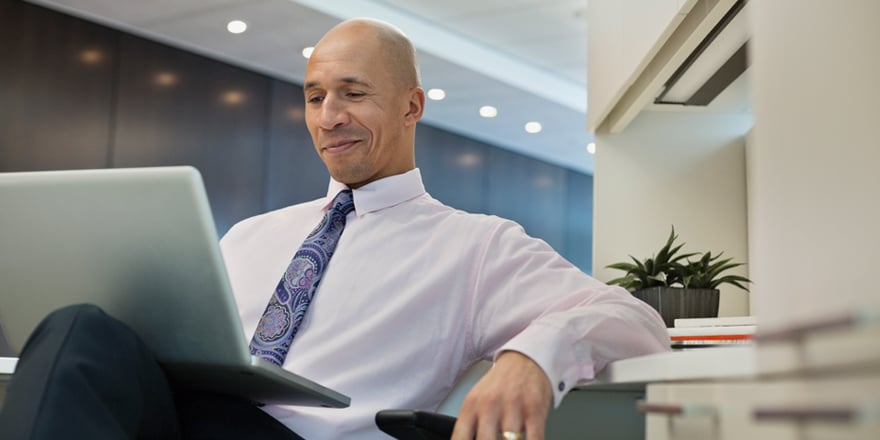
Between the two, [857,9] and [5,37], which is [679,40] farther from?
[5,37]

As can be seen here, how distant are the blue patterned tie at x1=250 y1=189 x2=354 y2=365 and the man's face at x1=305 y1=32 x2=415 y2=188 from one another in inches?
4.6

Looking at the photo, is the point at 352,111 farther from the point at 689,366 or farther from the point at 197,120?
the point at 197,120

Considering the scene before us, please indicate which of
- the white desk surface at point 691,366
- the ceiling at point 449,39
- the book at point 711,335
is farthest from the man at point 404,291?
the ceiling at point 449,39

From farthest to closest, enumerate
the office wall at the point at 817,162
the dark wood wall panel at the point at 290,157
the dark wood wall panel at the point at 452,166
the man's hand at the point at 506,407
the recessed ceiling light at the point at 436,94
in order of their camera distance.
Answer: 1. the dark wood wall panel at the point at 452,166
2. the recessed ceiling light at the point at 436,94
3. the dark wood wall panel at the point at 290,157
4. the man's hand at the point at 506,407
5. the office wall at the point at 817,162

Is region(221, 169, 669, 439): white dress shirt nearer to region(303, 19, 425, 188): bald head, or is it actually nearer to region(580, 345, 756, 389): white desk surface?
region(303, 19, 425, 188): bald head

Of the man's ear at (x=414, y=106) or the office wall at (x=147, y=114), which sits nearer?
the man's ear at (x=414, y=106)

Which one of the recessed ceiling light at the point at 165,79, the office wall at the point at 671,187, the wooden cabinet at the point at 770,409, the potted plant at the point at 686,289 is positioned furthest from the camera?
the recessed ceiling light at the point at 165,79

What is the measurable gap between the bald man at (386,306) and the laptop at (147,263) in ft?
0.19

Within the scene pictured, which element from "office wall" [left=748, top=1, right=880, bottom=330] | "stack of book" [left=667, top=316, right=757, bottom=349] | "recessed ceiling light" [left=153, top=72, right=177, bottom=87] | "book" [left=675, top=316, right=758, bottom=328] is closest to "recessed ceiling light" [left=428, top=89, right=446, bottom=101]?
"recessed ceiling light" [left=153, top=72, right=177, bottom=87]

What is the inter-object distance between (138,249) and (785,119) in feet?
2.33

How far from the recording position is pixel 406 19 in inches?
243

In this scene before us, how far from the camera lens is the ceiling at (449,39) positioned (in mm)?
5637

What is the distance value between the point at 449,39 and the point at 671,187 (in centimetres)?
342

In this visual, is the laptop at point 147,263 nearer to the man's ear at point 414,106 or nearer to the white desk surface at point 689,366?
the white desk surface at point 689,366
